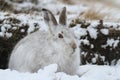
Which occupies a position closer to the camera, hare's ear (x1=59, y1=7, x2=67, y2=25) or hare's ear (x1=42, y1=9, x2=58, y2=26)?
hare's ear (x1=42, y1=9, x2=58, y2=26)

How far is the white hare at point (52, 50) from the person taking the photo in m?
5.15

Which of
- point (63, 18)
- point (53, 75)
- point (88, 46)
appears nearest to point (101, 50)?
point (88, 46)

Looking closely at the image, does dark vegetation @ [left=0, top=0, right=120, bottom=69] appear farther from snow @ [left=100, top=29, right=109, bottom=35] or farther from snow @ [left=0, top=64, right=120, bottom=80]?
snow @ [left=0, top=64, right=120, bottom=80]

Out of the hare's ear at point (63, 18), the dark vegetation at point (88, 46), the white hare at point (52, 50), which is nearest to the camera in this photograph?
the white hare at point (52, 50)

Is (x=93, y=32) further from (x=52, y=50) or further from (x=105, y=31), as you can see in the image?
(x=52, y=50)

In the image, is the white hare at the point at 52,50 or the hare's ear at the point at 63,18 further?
the hare's ear at the point at 63,18

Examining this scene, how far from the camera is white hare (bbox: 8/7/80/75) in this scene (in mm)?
5152

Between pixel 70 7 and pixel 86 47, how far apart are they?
3.23 m

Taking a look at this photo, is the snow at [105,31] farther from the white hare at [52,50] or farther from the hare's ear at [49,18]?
the hare's ear at [49,18]

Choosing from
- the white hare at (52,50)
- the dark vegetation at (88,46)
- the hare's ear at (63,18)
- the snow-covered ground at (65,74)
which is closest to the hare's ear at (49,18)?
the white hare at (52,50)

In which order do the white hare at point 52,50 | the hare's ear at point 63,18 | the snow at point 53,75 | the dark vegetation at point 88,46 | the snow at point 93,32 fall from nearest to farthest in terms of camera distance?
the snow at point 53,75 → the white hare at point 52,50 → the hare's ear at point 63,18 → the dark vegetation at point 88,46 → the snow at point 93,32

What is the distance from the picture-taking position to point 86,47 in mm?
6645

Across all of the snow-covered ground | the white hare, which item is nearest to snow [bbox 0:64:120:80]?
the snow-covered ground

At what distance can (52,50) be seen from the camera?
5.21m
